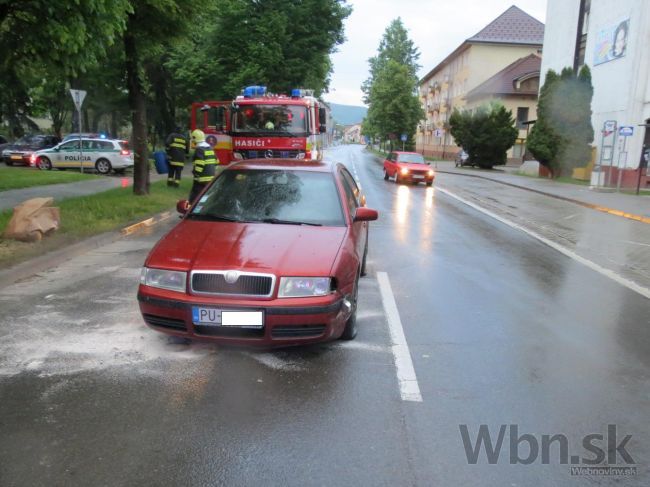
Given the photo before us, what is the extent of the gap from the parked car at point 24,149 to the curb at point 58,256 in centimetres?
1905

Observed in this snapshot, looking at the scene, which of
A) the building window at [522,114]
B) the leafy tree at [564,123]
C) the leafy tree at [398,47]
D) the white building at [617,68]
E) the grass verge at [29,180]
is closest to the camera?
the grass verge at [29,180]

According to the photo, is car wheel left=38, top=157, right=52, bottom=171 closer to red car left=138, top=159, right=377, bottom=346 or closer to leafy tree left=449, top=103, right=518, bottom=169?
red car left=138, top=159, right=377, bottom=346

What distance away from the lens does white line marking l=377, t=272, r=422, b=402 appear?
12.9 ft

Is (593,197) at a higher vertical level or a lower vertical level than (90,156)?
lower

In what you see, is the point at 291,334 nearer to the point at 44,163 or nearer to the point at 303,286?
the point at 303,286

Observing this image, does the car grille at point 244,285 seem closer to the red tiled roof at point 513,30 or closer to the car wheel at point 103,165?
the car wheel at point 103,165

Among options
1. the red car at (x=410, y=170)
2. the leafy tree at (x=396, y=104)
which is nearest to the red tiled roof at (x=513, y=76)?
the leafy tree at (x=396, y=104)

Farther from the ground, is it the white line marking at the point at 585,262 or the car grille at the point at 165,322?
the car grille at the point at 165,322

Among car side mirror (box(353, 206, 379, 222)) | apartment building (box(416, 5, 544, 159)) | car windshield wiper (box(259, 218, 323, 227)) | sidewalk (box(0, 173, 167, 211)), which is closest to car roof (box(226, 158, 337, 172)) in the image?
car side mirror (box(353, 206, 379, 222))

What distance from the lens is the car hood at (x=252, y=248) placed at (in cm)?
419

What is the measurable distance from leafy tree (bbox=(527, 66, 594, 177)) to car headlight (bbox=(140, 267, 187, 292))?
27.6 metres

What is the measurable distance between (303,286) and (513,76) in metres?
47.0

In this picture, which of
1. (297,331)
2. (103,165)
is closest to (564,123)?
(103,165)

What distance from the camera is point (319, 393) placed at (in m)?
3.86
